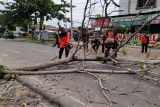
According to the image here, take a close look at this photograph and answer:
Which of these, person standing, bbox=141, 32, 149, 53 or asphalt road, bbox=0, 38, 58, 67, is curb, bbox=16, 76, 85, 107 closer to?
asphalt road, bbox=0, 38, 58, 67

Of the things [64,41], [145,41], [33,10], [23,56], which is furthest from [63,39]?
[33,10]

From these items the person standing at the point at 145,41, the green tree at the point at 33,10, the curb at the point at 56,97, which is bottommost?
the curb at the point at 56,97

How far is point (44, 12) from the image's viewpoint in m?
36.6

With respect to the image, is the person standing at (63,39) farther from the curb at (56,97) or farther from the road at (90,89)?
the curb at (56,97)

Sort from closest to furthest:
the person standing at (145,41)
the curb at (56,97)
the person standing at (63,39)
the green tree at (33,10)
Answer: the curb at (56,97), the person standing at (63,39), the person standing at (145,41), the green tree at (33,10)

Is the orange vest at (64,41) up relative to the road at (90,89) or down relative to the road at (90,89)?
up

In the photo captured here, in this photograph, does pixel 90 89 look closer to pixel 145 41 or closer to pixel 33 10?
pixel 145 41

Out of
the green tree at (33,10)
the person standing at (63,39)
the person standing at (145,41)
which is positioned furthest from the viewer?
the green tree at (33,10)

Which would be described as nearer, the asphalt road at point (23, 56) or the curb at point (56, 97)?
the curb at point (56, 97)

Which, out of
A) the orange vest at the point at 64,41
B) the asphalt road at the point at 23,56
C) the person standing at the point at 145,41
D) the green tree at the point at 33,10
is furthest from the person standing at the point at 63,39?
the green tree at the point at 33,10

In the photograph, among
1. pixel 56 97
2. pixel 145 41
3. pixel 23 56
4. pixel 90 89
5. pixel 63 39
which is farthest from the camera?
pixel 145 41

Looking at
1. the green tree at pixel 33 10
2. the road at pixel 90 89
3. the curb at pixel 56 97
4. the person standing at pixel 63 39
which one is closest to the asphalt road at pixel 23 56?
the person standing at pixel 63 39

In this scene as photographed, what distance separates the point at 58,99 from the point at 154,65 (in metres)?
3.11

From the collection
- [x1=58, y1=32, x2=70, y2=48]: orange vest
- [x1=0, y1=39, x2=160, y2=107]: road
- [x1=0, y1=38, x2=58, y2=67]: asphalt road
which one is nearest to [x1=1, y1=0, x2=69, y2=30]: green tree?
[x1=0, y1=38, x2=58, y2=67]: asphalt road
